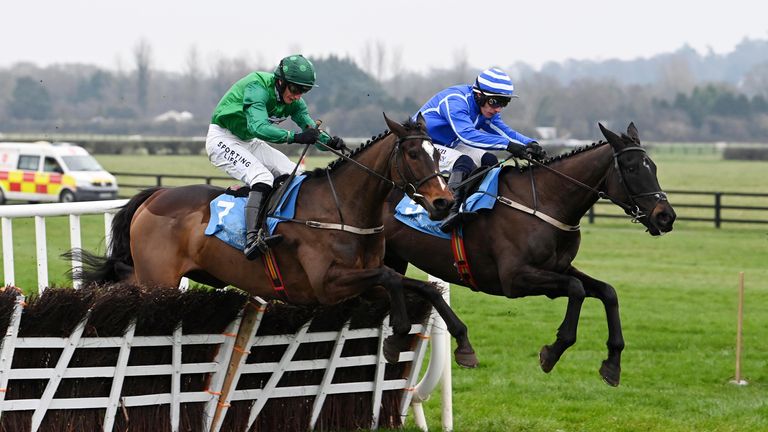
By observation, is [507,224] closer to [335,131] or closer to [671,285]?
[671,285]

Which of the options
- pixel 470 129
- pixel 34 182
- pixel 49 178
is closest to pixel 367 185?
pixel 470 129

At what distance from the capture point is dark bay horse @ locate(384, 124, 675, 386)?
22.4ft

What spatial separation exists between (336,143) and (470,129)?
116 cm

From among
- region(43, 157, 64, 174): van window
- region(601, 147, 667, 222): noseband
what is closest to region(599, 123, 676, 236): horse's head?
region(601, 147, 667, 222): noseband

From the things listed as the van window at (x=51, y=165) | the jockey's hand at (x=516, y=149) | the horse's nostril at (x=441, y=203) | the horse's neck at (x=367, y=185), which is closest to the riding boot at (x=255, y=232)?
the horse's neck at (x=367, y=185)

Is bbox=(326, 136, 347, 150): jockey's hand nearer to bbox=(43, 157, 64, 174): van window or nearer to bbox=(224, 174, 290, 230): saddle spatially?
bbox=(224, 174, 290, 230): saddle

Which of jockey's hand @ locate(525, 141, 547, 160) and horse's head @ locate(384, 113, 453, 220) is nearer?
horse's head @ locate(384, 113, 453, 220)

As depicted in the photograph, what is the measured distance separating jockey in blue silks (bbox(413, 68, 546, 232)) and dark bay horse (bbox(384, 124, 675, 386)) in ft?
0.70

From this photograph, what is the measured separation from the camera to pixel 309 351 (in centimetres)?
660

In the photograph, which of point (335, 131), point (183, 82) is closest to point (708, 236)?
point (335, 131)

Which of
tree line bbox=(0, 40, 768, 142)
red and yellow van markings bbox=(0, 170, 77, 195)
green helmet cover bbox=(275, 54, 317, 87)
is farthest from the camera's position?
tree line bbox=(0, 40, 768, 142)

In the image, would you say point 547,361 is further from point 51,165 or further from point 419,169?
point 51,165

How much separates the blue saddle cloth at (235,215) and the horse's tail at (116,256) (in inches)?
28.2

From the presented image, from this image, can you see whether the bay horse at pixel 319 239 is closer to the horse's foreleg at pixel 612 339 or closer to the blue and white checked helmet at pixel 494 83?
the horse's foreleg at pixel 612 339
